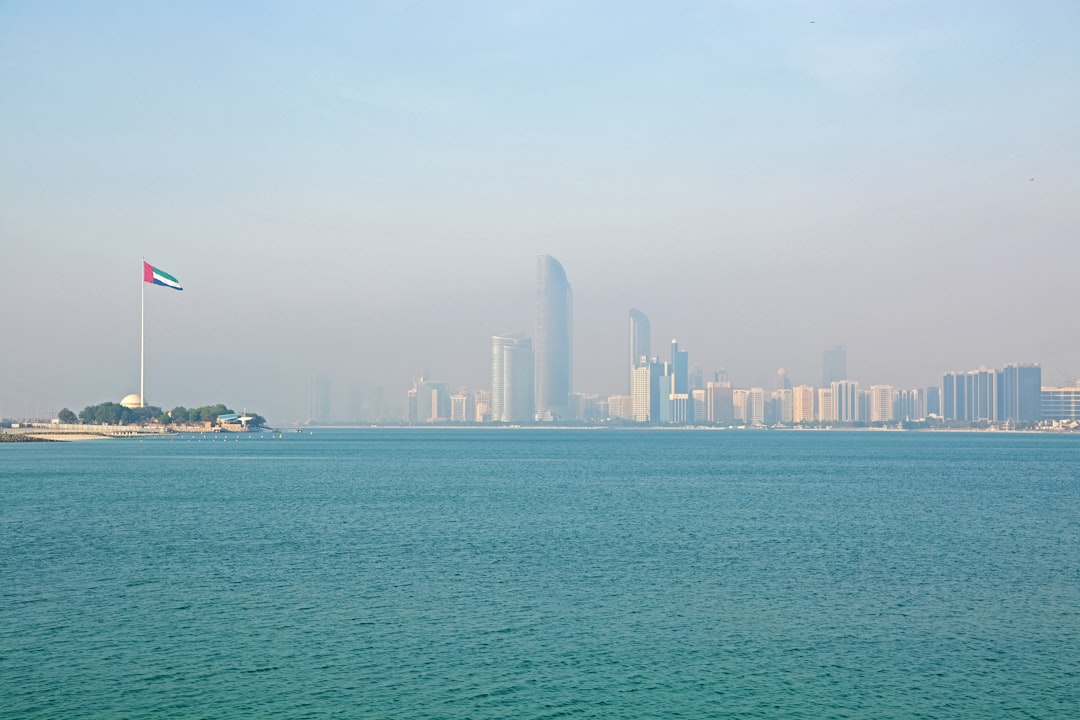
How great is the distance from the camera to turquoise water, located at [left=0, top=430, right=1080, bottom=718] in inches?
984

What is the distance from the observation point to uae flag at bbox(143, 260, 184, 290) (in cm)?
15862

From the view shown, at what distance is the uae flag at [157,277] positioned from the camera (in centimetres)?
15862

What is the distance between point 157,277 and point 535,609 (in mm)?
141731

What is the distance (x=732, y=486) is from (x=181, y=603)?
6036 centimetres

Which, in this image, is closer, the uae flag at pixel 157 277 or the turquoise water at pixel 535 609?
the turquoise water at pixel 535 609

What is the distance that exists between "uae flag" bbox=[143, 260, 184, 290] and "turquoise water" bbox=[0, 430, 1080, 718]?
9483 centimetres

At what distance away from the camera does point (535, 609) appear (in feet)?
111

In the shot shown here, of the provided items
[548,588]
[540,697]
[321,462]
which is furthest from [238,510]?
[321,462]

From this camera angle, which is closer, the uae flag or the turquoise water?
the turquoise water

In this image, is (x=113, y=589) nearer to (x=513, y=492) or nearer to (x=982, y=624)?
(x=982, y=624)

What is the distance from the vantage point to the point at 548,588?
122 feet

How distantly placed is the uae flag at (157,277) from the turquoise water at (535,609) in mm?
94833

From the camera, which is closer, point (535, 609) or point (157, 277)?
point (535, 609)

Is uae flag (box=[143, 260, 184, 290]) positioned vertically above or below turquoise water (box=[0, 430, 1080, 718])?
above
